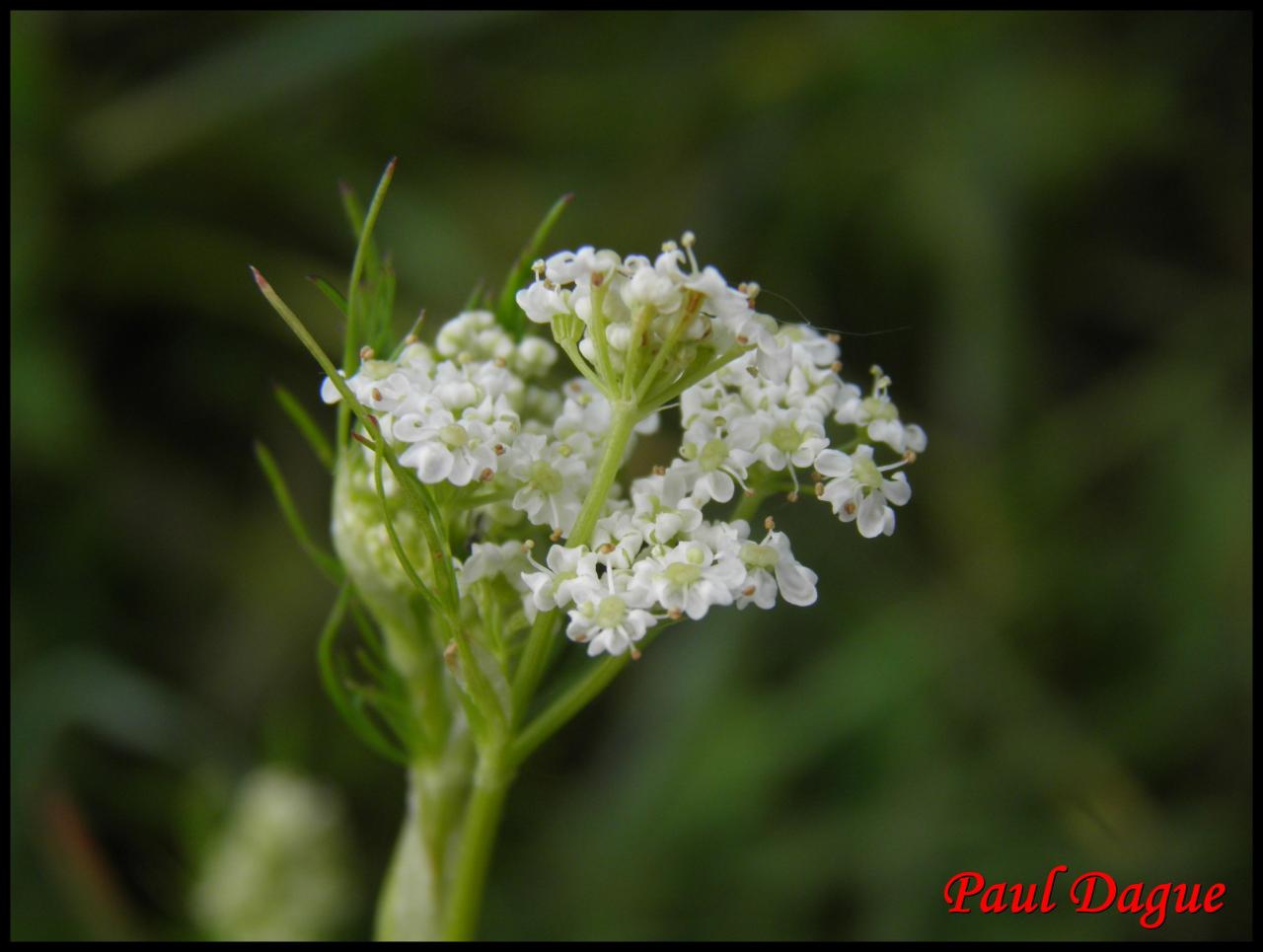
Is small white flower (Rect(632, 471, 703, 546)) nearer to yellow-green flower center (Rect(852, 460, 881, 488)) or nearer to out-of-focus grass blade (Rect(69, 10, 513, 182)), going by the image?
yellow-green flower center (Rect(852, 460, 881, 488))

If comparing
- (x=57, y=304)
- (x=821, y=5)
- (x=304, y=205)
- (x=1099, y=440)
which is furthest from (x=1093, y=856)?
(x=57, y=304)

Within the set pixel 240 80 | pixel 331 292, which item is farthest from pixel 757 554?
pixel 240 80

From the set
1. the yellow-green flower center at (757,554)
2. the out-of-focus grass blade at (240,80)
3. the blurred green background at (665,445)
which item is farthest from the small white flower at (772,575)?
the out-of-focus grass blade at (240,80)

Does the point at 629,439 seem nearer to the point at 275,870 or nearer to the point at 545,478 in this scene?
the point at 545,478

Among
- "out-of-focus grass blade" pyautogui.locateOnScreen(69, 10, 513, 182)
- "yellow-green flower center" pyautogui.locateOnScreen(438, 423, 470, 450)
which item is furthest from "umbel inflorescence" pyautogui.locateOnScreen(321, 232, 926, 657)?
"out-of-focus grass blade" pyautogui.locateOnScreen(69, 10, 513, 182)

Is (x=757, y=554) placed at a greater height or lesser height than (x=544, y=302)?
lesser

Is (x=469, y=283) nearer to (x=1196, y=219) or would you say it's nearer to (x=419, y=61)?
(x=419, y=61)

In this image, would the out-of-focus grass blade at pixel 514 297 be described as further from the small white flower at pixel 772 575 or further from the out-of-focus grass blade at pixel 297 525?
the small white flower at pixel 772 575
